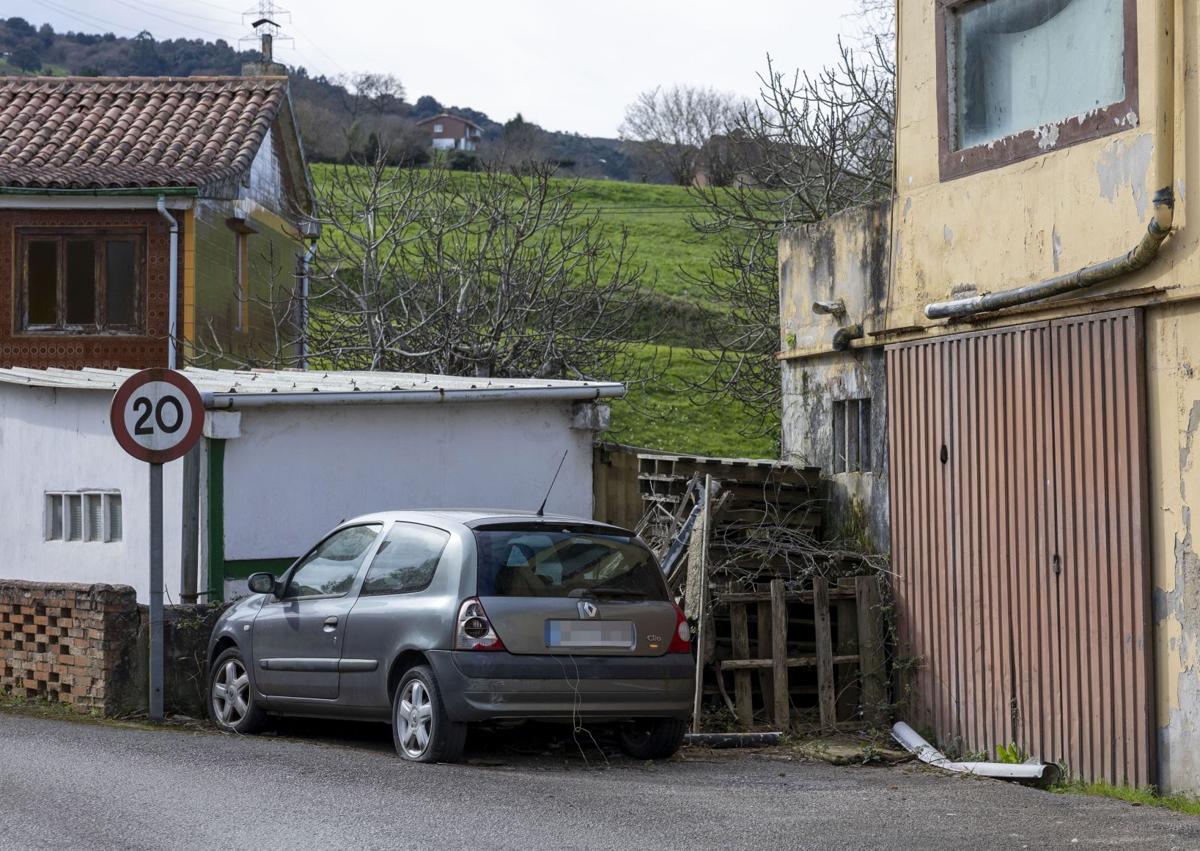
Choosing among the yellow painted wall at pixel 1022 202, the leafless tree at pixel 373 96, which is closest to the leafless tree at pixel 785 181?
the yellow painted wall at pixel 1022 202

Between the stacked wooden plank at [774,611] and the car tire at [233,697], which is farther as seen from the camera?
the stacked wooden plank at [774,611]

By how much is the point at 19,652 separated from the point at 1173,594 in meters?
8.33

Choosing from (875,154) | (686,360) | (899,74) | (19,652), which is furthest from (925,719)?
(686,360)

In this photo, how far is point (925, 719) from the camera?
36.4 ft

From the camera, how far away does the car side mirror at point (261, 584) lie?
1035 centimetres

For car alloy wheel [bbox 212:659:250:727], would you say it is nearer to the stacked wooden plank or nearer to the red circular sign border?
the red circular sign border

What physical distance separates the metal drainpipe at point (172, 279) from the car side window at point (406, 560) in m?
12.7

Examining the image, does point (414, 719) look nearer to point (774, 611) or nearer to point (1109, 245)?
point (774, 611)

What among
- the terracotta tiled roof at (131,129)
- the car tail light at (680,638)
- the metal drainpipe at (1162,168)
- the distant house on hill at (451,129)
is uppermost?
the distant house on hill at (451,129)

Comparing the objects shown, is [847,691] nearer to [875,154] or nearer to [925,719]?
[925,719]

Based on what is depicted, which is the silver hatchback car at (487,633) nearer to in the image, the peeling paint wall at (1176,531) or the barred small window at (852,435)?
the peeling paint wall at (1176,531)

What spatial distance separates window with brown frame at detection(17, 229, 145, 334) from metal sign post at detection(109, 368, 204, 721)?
11.3 m

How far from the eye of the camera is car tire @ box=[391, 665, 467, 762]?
29.0ft

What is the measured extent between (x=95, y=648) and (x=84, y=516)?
3290 millimetres
